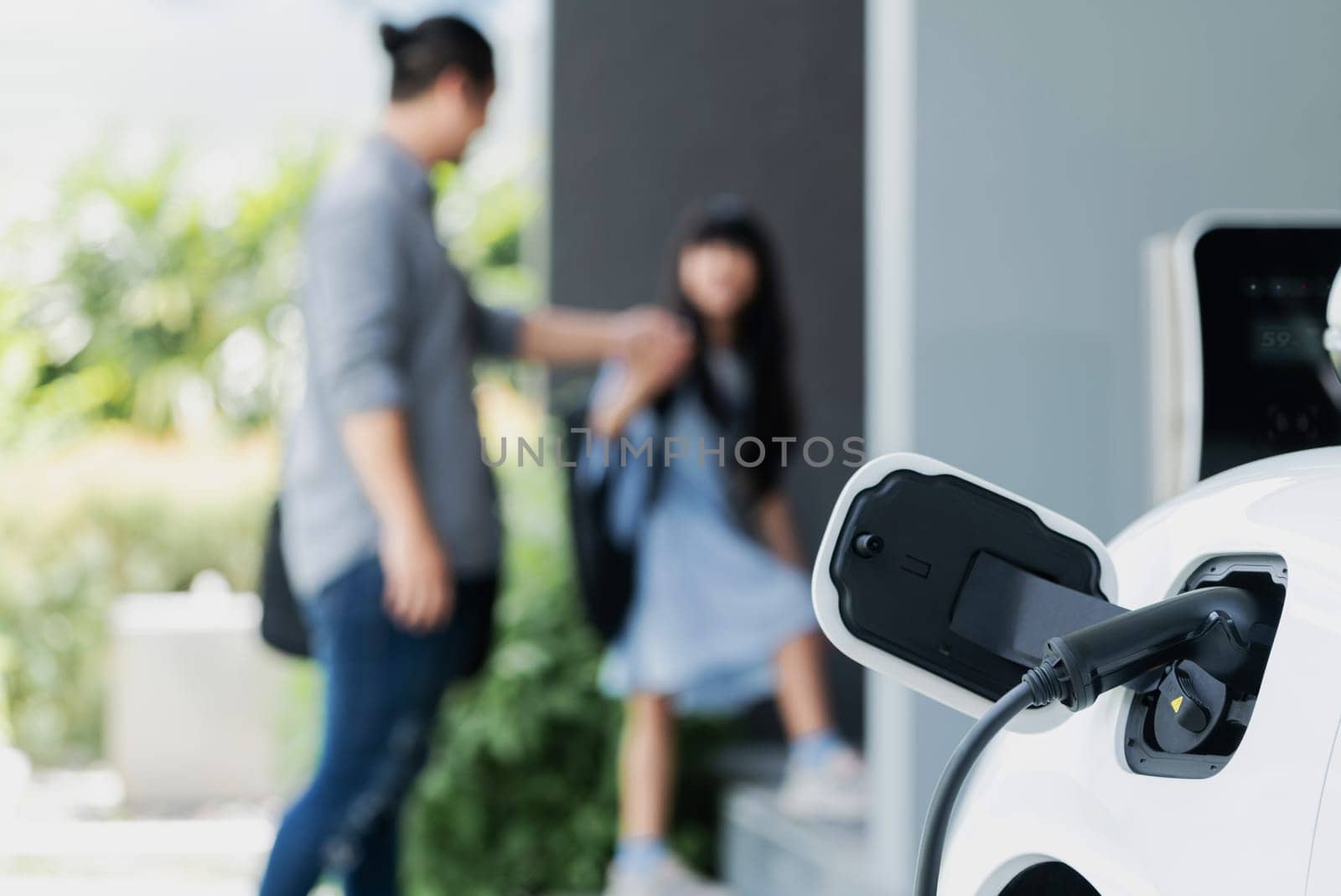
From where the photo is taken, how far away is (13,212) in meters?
7.21

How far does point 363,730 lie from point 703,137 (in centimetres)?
183

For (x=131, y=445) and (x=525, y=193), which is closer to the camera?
(x=131, y=445)

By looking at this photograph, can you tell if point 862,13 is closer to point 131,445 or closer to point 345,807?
point 345,807

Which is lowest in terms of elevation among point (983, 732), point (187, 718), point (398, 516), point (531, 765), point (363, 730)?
point (187, 718)

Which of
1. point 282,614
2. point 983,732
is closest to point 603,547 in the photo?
point 282,614

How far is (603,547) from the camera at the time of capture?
8.25 feet

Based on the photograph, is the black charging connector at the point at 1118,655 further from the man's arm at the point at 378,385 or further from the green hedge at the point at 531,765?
the green hedge at the point at 531,765

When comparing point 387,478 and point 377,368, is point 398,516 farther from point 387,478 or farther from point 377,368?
point 377,368

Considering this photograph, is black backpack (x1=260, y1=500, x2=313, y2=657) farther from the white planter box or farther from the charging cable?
the white planter box

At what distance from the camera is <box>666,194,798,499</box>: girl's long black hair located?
2.67m

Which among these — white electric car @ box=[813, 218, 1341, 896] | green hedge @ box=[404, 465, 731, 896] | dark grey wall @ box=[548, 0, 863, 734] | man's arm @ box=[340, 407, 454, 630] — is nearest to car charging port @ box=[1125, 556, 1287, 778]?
white electric car @ box=[813, 218, 1341, 896]

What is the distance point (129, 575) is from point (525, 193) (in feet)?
10.4

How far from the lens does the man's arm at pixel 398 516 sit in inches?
71.0

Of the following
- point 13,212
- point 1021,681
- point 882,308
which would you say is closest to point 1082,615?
point 1021,681
